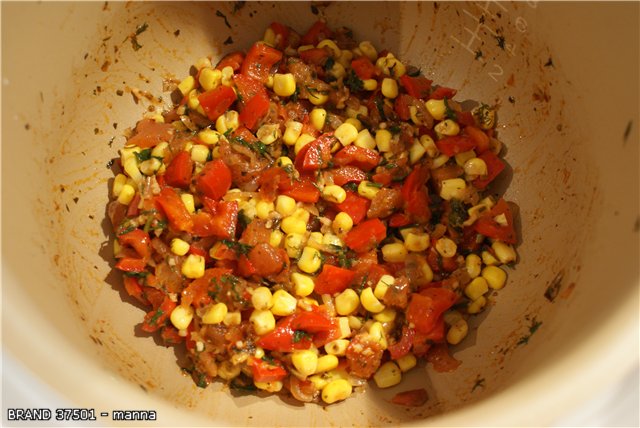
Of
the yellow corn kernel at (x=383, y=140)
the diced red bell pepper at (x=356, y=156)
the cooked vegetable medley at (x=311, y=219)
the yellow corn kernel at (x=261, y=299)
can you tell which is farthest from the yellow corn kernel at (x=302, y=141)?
the yellow corn kernel at (x=261, y=299)

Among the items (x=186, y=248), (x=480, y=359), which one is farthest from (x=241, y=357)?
(x=480, y=359)

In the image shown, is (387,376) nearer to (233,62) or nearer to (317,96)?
(317,96)

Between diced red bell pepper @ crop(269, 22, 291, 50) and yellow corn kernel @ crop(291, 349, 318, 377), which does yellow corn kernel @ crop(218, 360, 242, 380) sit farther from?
diced red bell pepper @ crop(269, 22, 291, 50)

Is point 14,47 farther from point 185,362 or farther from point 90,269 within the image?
point 185,362

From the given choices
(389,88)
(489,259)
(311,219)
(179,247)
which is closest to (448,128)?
(389,88)

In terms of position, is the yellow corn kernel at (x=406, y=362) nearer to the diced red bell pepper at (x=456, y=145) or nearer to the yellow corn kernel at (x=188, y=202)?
the diced red bell pepper at (x=456, y=145)

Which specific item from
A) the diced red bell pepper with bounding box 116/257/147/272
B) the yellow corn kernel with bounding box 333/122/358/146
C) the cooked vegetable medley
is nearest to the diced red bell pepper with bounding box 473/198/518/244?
the cooked vegetable medley
